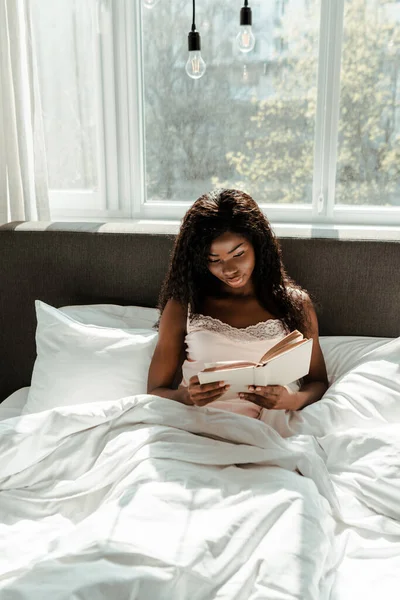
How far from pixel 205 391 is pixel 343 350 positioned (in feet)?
2.28

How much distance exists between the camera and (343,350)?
2123 millimetres

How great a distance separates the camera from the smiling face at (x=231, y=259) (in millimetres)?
1863

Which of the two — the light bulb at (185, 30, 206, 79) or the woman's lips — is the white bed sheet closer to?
the woman's lips

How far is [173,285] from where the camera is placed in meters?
2.00

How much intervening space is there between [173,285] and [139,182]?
0.97m

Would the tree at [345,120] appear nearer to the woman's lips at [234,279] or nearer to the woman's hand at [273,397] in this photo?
the woman's lips at [234,279]

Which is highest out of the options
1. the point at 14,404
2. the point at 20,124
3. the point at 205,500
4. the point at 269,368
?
the point at 20,124

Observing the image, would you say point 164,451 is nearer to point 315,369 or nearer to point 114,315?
point 315,369

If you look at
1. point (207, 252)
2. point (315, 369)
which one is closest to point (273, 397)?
point (315, 369)

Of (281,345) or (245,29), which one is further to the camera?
(245,29)

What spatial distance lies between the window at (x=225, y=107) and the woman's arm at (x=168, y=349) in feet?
3.07

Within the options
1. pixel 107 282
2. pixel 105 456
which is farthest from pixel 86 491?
pixel 107 282

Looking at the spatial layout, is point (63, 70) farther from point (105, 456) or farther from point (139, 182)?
point (105, 456)

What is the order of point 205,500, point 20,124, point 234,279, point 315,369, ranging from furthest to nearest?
point 20,124 → point 315,369 → point 234,279 → point 205,500
